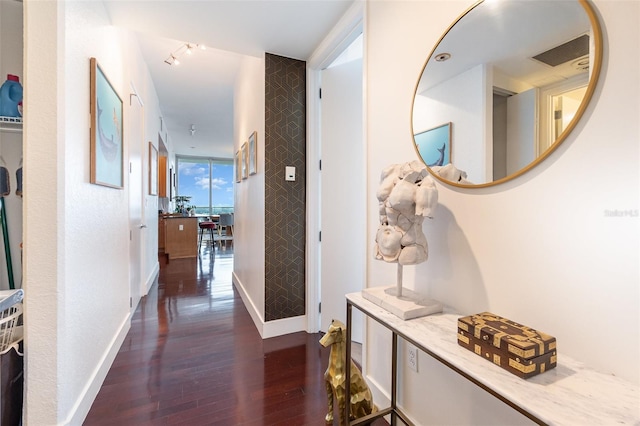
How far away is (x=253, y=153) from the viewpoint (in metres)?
2.87

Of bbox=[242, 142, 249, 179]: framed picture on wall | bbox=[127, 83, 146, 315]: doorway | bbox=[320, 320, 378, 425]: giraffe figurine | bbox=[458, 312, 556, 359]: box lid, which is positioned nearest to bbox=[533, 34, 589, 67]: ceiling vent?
bbox=[458, 312, 556, 359]: box lid

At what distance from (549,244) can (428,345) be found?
489 millimetres

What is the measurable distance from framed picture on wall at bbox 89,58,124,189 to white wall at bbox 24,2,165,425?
54mm


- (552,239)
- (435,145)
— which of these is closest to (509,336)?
(552,239)

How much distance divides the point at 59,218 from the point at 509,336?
1824mm

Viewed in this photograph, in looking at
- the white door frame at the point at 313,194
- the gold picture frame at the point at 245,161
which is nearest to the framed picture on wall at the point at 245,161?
the gold picture frame at the point at 245,161

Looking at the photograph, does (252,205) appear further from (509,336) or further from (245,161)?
(509,336)

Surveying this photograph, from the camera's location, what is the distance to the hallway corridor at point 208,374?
1.57 meters

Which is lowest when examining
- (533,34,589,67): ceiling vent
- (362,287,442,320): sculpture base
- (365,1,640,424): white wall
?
(362,287,442,320): sculpture base

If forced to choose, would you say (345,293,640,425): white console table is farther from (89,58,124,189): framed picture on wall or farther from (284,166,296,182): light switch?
(89,58,124,189): framed picture on wall

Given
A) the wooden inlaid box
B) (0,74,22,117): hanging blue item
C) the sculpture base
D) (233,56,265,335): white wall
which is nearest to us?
the wooden inlaid box

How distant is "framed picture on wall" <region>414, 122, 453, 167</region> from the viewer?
119 cm

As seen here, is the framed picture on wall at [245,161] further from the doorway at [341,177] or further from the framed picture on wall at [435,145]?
the framed picture on wall at [435,145]

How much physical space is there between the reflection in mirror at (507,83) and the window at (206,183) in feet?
34.8
